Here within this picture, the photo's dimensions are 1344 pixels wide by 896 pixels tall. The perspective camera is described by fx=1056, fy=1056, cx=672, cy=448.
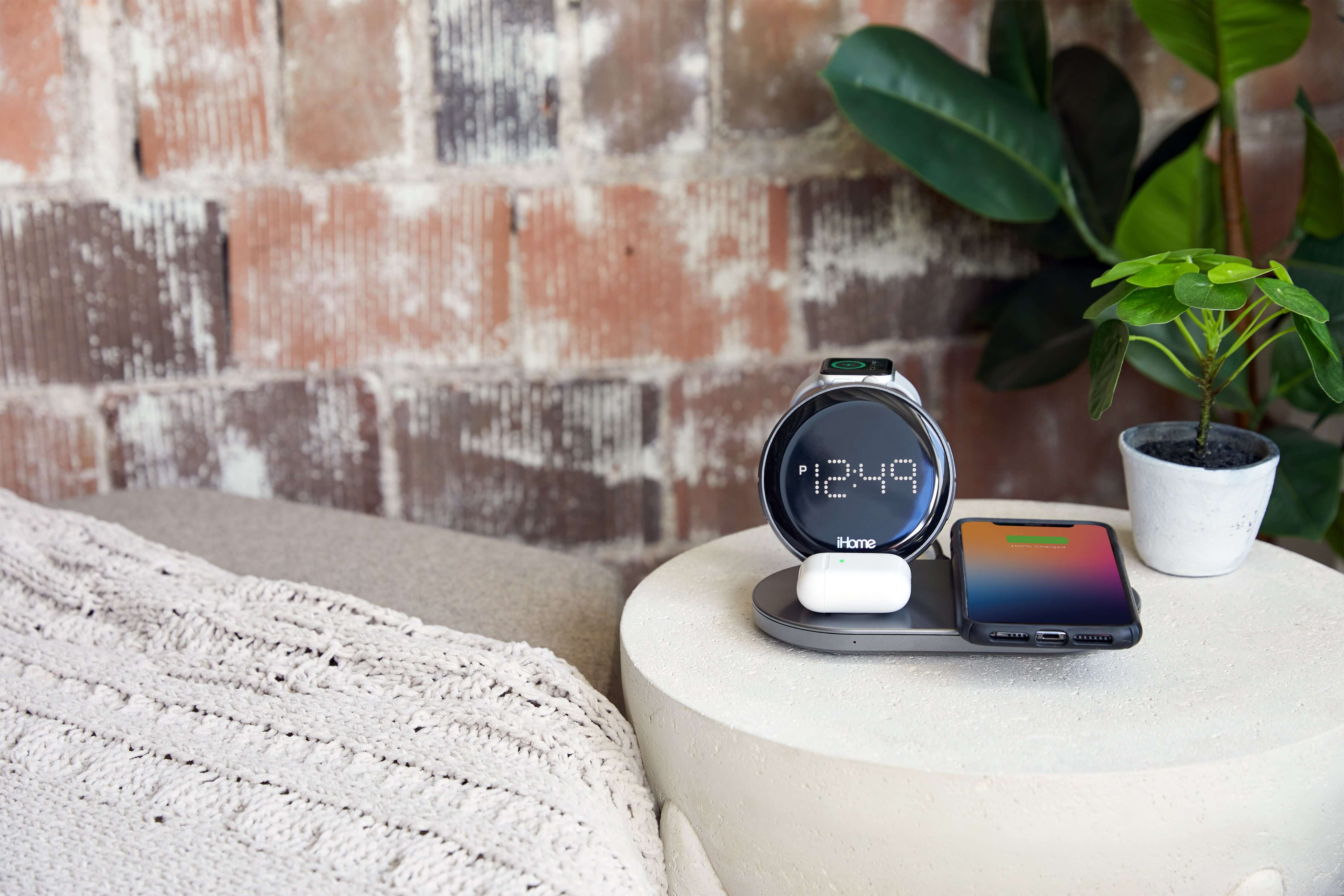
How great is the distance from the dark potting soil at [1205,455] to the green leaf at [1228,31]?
0.48 metres

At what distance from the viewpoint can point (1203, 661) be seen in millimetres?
721

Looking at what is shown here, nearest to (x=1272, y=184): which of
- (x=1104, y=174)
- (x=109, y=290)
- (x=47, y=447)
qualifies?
(x=1104, y=174)

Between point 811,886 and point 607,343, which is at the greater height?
point 607,343

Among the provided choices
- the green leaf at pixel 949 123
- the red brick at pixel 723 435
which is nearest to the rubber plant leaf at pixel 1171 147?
the green leaf at pixel 949 123

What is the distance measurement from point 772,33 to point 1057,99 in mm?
368

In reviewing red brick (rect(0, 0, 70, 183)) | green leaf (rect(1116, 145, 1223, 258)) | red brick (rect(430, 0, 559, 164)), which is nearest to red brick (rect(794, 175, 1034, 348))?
green leaf (rect(1116, 145, 1223, 258))

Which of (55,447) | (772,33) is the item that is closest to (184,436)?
(55,447)

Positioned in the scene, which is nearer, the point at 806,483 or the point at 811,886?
the point at 811,886

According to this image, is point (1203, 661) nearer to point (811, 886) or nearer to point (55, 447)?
point (811, 886)

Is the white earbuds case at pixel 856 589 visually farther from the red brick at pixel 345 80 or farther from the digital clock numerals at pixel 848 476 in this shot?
the red brick at pixel 345 80

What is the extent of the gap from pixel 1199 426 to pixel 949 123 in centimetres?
46

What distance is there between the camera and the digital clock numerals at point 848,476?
2.66 ft

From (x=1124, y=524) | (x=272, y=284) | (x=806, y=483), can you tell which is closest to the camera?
(x=806, y=483)

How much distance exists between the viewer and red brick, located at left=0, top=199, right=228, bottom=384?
48.8 inches
